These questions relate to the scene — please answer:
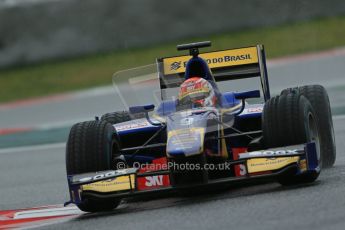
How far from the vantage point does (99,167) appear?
26.6 ft

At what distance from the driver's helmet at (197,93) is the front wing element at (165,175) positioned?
2.81 feet

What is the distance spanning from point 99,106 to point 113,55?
3388mm

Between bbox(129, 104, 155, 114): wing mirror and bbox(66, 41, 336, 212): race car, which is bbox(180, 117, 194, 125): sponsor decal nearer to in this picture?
bbox(66, 41, 336, 212): race car

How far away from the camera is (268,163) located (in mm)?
7781

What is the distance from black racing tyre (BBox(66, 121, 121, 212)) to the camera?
811cm

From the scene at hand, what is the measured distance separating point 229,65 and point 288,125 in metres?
2.44

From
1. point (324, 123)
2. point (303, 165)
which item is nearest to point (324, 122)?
point (324, 123)

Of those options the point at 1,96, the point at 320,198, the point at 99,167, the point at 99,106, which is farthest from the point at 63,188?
the point at 1,96

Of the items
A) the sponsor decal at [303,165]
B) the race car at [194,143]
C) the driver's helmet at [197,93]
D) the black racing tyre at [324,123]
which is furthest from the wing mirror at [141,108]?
the sponsor decal at [303,165]

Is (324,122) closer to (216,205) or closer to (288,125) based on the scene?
(288,125)

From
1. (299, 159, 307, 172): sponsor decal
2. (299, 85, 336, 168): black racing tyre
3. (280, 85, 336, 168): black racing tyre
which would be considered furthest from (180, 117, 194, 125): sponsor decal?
(299, 85, 336, 168): black racing tyre

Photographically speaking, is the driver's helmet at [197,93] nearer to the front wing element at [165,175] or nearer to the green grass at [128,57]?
the front wing element at [165,175]

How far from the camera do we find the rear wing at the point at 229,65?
32.4 feet

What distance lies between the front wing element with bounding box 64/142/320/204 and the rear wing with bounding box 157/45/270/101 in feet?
6.51
